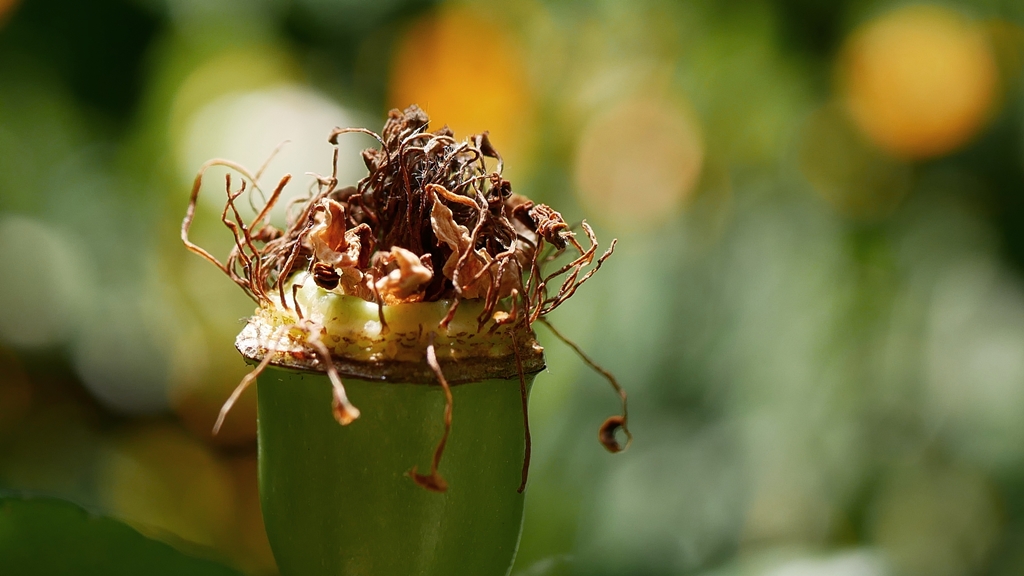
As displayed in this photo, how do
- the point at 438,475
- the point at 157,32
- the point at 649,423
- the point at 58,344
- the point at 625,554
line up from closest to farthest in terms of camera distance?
the point at 438,475
the point at 625,554
the point at 649,423
the point at 58,344
the point at 157,32

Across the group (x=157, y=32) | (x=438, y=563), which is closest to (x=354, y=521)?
(x=438, y=563)

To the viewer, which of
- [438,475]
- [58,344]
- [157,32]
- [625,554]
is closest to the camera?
[438,475]

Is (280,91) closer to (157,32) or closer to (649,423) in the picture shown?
(157,32)

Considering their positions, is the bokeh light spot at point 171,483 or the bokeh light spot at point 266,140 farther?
the bokeh light spot at point 171,483

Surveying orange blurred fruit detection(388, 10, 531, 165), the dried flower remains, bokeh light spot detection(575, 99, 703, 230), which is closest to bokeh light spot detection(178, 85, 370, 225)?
orange blurred fruit detection(388, 10, 531, 165)

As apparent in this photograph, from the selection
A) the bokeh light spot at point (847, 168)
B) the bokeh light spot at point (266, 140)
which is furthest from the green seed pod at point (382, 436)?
the bokeh light spot at point (847, 168)

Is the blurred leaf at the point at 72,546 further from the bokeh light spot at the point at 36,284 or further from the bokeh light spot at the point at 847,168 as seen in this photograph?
the bokeh light spot at the point at 847,168

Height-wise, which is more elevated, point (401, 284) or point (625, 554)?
point (401, 284)

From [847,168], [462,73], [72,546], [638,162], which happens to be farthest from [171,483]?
[847,168]
